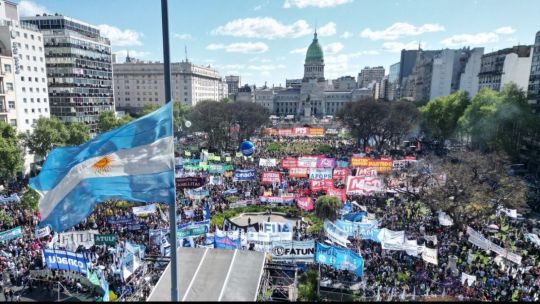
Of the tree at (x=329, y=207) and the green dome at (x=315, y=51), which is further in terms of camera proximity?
the green dome at (x=315, y=51)

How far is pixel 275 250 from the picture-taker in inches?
770

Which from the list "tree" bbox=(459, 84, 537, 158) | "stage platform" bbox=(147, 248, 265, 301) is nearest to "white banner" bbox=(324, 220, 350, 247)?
"stage platform" bbox=(147, 248, 265, 301)

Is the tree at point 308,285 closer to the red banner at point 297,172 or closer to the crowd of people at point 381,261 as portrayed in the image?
the crowd of people at point 381,261

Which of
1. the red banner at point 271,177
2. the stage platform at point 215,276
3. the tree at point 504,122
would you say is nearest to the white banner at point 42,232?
the stage platform at point 215,276

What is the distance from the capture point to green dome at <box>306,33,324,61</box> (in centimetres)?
18525

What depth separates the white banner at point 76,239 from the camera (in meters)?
21.5

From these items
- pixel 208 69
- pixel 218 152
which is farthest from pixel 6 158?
pixel 208 69

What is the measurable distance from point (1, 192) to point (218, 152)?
3464cm

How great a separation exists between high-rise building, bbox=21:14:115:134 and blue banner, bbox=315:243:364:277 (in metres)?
64.0

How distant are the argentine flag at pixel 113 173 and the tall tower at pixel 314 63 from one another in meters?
180

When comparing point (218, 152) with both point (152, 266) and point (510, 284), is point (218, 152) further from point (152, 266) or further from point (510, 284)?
point (510, 284)

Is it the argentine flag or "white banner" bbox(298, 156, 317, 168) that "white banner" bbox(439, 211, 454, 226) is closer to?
"white banner" bbox(298, 156, 317, 168)

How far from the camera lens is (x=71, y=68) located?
66.9 meters

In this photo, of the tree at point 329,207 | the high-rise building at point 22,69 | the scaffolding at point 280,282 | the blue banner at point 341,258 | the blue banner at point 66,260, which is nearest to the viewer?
the scaffolding at point 280,282
